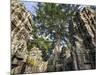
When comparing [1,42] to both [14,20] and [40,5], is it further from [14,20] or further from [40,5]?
[40,5]

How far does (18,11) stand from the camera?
5.79 feet

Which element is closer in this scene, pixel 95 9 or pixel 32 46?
pixel 32 46

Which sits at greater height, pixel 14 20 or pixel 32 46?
pixel 14 20

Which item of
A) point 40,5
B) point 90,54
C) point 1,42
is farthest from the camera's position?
point 90,54

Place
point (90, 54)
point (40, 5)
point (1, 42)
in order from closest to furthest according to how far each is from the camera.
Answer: point (1, 42) < point (40, 5) < point (90, 54)

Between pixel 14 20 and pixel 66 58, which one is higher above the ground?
pixel 14 20

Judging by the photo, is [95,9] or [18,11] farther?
[95,9]

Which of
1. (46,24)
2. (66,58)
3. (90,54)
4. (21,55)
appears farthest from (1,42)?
(90,54)

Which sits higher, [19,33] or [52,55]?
[19,33]

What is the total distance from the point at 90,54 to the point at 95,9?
1.45 ft

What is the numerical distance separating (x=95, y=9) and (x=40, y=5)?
1.83ft

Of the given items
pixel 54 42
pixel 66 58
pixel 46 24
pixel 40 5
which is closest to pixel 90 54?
pixel 66 58
